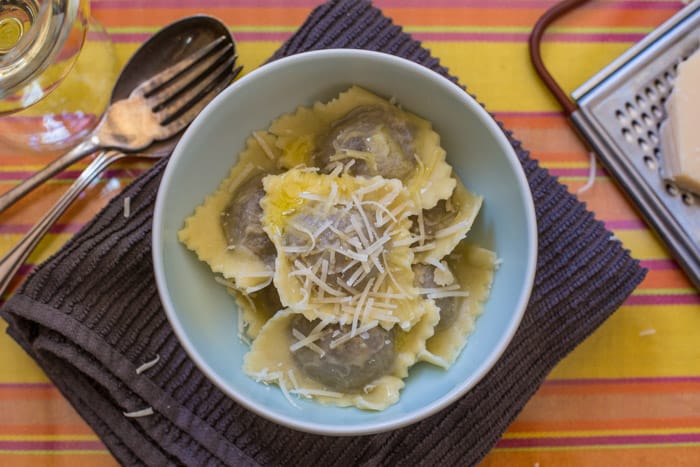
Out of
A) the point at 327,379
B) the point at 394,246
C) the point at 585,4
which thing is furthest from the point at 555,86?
the point at 327,379

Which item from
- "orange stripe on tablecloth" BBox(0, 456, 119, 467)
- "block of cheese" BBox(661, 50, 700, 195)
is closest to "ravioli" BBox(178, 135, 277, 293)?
"orange stripe on tablecloth" BBox(0, 456, 119, 467)

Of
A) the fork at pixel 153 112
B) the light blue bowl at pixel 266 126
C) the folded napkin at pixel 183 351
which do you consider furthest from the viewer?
the fork at pixel 153 112

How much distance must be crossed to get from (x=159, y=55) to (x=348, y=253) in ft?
1.59

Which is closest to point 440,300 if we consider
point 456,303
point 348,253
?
point 456,303

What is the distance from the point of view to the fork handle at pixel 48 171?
99 cm

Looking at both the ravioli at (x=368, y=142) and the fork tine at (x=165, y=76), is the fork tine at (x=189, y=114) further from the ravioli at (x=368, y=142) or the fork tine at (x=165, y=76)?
the ravioli at (x=368, y=142)

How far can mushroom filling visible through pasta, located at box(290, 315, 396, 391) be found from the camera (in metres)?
0.77

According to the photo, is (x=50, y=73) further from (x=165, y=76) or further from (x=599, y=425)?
(x=599, y=425)

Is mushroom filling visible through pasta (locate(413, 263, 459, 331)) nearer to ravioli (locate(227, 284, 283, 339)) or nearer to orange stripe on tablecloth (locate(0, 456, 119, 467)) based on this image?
ravioli (locate(227, 284, 283, 339))

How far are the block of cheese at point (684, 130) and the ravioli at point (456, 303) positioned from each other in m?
0.42

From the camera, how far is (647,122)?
108 centimetres

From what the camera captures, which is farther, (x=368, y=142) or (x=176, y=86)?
(x=176, y=86)

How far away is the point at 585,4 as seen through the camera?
3.68 feet

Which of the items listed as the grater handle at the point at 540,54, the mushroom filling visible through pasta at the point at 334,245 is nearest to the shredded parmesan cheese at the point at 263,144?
the mushroom filling visible through pasta at the point at 334,245
